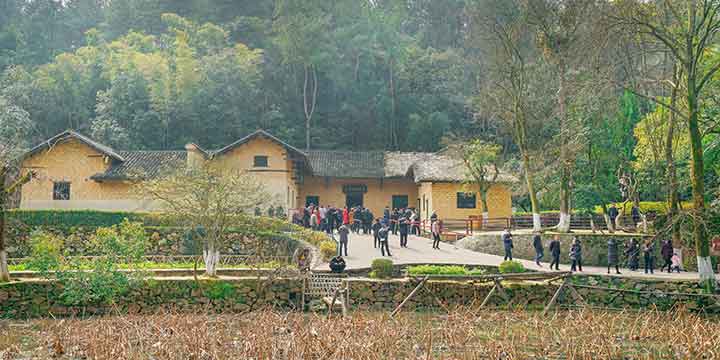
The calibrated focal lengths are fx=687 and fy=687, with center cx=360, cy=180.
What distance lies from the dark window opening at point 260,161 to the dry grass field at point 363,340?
24085 millimetres

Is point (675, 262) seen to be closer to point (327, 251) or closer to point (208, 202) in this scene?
point (327, 251)

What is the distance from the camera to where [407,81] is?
55406 mm

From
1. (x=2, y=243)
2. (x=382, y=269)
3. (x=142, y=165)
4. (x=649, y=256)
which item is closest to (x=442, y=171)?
(x=649, y=256)

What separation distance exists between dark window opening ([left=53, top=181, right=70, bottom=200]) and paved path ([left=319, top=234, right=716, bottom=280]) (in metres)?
16.1

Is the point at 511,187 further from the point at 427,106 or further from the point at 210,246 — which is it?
the point at 210,246

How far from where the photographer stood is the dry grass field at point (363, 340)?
36.2ft

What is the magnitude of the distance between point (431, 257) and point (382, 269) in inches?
196

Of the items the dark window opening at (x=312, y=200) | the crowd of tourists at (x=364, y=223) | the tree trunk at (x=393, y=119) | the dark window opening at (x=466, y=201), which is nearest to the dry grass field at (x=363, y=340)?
the crowd of tourists at (x=364, y=223)

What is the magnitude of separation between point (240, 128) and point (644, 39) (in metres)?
33.5

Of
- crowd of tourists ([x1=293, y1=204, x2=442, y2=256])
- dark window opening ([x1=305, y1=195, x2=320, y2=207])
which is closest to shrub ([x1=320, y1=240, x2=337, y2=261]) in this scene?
crowd of tourists ([x1=293, y1=204, x2=442, y2=256])

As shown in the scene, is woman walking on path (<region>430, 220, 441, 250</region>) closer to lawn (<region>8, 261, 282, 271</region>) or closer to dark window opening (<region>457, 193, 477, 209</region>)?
lawn (<region>8, 261, 282, 271</region>)

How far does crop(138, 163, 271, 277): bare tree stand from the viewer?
21.5 m

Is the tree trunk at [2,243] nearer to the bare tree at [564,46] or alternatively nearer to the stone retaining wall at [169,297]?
the stone retaining wall at [169,297]

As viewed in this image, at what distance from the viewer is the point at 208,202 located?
21844mm
